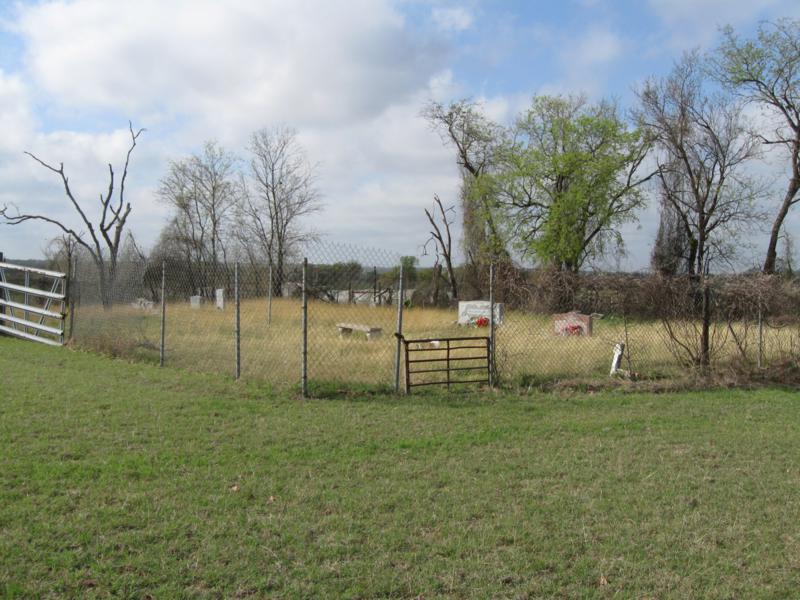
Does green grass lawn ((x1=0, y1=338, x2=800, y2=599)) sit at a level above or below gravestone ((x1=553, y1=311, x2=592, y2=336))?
below

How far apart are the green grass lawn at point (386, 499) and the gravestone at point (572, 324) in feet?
7.88

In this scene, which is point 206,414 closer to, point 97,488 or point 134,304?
point 97,488

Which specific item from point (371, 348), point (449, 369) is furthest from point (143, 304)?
point (449, 369)

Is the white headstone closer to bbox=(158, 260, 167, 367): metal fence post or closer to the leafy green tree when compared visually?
bbox=(158, 260, 167, 367): metal fence post

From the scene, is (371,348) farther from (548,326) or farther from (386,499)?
(386,499)

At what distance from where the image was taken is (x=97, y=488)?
4238 mm

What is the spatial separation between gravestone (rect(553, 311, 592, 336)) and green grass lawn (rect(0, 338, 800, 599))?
2.40 meters

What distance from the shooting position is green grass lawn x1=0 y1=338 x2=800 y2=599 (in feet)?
10.3

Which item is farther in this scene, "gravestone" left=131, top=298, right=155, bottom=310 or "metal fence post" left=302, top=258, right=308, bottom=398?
Answer: "gravestone" left=131, top=298, right=155, bottom=310

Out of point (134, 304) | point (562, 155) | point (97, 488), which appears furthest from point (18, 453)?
point (562, 155)

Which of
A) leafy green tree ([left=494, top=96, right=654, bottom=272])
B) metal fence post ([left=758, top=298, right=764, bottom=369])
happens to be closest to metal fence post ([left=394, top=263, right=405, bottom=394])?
metal fence post ([left=758, top=298, right=764, bottom=369])

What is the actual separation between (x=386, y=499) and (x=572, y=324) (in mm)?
6415

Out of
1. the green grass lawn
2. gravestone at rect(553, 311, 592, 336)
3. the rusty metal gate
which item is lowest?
the green grass lawn

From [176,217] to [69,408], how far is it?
111 feet
